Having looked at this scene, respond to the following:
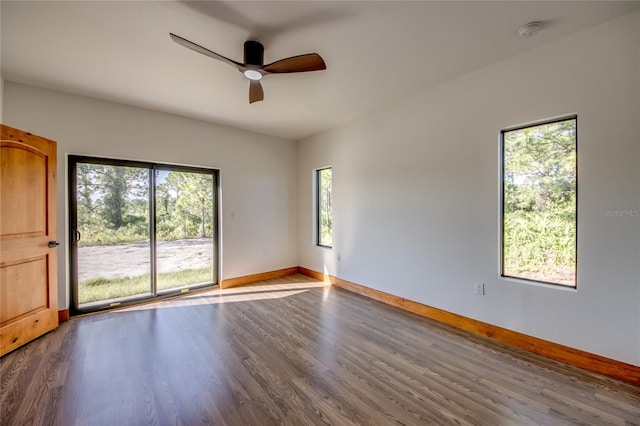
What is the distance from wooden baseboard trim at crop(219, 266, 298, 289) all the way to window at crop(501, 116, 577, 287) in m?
3.76

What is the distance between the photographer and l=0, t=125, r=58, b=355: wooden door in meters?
2.49

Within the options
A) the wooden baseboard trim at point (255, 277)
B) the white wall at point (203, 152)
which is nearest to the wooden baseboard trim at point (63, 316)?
the white wall at point (203, 152)

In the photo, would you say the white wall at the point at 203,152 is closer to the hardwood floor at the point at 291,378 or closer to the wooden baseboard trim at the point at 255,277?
the wooden baseboard trim at the point at 255,277

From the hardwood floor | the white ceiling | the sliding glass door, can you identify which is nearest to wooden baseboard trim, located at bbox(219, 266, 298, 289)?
the sliding glass door

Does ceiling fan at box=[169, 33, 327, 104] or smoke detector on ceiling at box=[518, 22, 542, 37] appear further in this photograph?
ceiling fan at box=[169, 33, 327, 104]

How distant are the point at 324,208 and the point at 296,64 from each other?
3.10 m

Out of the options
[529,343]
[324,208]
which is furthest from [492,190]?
[324,208]

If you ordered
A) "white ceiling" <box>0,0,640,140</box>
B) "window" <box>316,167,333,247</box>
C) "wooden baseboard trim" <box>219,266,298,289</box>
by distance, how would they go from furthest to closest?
"window" <box>316,167,333,247</box> < "wooden baseboard trim" <box>219,266,298,289</box> < "white ceiling" <box>0,0,640,140</box>

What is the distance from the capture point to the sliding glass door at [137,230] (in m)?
3.38

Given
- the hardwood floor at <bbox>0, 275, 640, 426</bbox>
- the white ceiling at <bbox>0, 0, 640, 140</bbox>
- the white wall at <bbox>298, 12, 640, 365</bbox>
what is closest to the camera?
the hardwood floor at <bbox>0, 275, 640, 426</bbox>

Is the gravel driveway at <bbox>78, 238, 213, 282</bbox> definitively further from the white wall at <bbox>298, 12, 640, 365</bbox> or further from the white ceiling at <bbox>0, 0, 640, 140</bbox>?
the white wall at <bbox>298, 12, 640, 365</bbox>

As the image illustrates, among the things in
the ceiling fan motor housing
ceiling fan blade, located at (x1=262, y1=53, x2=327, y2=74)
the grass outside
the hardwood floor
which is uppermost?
the ceiling fan motor housing

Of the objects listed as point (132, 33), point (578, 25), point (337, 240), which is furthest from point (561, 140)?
point (132, 33)

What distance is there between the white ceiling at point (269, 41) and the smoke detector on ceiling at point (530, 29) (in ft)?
0.14
